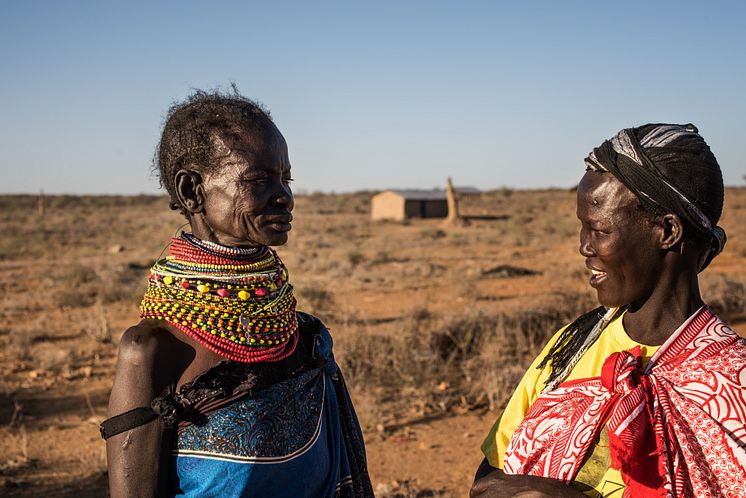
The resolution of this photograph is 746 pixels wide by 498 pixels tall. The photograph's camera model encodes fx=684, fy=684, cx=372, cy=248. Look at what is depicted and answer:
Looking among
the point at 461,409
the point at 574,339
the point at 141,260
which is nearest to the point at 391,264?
the point at 141,260

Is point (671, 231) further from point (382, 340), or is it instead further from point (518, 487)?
point (382, 340)

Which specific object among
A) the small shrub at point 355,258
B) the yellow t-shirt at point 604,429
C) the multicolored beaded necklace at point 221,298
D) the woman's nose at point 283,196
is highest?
the woman's nose at point 283,196

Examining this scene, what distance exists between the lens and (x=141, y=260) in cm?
1853

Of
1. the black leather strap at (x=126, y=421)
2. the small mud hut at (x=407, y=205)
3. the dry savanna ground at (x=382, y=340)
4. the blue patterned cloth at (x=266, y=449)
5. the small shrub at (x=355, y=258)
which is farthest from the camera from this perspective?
the small mud hut at (x=407, y=205)

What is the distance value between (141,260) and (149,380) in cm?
1774

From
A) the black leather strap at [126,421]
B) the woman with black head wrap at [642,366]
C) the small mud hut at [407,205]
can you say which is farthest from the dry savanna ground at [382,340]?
the small mud hut at [407,205]

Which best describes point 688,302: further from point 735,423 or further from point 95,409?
point 95,409

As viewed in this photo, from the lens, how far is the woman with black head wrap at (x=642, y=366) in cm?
163

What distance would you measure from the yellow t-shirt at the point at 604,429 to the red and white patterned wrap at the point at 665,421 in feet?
0.20

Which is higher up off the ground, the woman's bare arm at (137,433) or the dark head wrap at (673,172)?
the dark head wrap at (673,172)

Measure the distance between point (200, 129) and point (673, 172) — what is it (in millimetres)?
1296

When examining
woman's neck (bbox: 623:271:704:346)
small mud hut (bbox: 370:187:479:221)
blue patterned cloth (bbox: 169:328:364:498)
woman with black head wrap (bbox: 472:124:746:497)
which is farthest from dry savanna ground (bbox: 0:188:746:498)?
small mud hut (bbox: 370:187:479:221)

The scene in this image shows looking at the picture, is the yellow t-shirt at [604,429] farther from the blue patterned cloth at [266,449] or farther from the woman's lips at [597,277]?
the blue patterned cloth at [266,449]

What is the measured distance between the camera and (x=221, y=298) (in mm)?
1925
